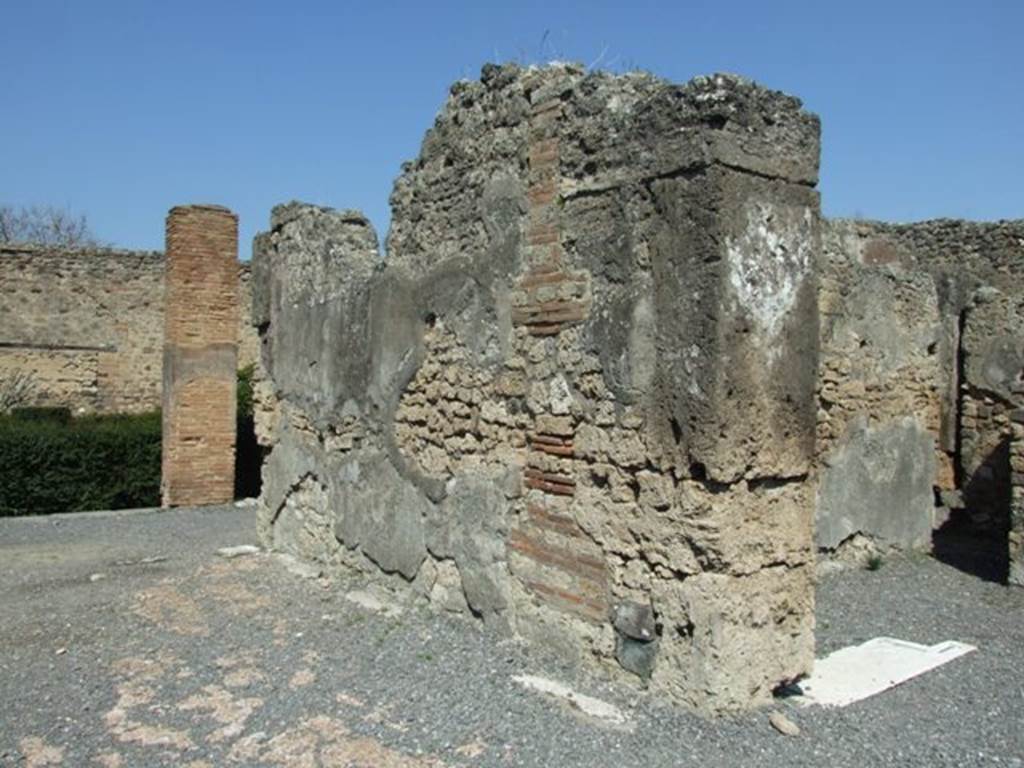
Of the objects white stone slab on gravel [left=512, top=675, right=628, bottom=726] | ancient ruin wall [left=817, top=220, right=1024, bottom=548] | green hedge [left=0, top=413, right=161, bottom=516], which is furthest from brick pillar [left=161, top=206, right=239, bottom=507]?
white stone slab on gravel [left=512, top=675, right=628, bottom=726]

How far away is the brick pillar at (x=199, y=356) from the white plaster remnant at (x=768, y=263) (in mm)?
8146

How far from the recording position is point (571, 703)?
3.69 metres

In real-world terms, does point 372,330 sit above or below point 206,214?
below

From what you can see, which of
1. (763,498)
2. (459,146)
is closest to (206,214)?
(459,146)

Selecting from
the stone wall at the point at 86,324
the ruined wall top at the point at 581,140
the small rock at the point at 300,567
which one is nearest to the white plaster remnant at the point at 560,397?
the ruined wall top at the point at 581,140

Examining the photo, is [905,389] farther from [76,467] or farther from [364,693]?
[76,467]

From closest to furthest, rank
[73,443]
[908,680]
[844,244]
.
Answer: [908,680] < [844,244] < [73,443]

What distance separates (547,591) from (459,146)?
2.35 metres

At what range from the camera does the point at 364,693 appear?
154 inches

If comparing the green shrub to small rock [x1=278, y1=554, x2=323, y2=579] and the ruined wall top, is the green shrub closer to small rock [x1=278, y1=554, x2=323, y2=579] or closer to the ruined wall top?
small rock [x1=278, y1=554, x2=323, y2=579]

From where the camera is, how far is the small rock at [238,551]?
6.98 meters

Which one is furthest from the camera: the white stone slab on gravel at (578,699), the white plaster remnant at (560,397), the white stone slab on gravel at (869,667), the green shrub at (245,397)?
the green shrub at (245,397)

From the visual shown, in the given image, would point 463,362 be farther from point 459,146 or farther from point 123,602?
point 123,602

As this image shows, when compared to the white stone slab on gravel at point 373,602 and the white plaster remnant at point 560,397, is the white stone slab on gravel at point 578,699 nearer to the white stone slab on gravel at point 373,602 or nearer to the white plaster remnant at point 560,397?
the white plaster remnant at point 560,397
